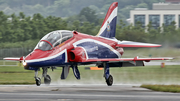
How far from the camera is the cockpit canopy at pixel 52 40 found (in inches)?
873

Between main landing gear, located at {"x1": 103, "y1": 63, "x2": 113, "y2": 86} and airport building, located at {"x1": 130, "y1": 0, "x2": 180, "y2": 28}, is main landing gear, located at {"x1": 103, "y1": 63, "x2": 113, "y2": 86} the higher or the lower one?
the lower one

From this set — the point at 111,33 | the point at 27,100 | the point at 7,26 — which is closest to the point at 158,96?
the point at 27,100

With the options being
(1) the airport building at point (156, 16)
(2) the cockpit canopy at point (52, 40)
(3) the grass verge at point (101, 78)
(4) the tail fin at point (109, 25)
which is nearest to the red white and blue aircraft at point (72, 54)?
(2) the cockpit canopy at point (52, 40)

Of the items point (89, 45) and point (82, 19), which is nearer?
point (89, 45)

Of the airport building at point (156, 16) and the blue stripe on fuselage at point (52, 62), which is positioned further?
the airport building at point (156, 16)

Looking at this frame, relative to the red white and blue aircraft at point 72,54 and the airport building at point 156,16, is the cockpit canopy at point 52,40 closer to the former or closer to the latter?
the red white and blue aircraft at point 72,54

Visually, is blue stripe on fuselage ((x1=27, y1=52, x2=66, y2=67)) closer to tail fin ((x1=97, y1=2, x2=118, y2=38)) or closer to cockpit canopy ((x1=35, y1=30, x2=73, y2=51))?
cockpit canopy ((x1=35, y1=30, x2=73, y2=51))

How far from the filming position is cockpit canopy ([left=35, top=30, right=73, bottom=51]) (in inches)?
873

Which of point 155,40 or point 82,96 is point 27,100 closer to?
point 82,96

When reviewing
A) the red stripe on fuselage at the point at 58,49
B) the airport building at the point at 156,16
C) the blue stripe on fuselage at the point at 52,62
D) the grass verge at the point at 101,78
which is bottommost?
the grass verge at the point at 101,78

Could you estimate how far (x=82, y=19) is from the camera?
433 feet

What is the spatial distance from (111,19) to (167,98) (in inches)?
506

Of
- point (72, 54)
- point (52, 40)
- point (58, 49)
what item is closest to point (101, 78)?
point (72, 54)

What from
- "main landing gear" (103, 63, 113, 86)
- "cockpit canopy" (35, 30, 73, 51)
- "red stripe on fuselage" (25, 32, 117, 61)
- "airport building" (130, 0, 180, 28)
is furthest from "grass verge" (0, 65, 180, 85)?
"airport building" (130, 0, 180, 28)
